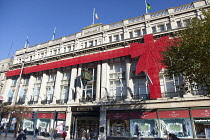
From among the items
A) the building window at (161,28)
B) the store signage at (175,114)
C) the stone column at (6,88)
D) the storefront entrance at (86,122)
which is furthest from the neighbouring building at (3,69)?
the building window at (161,28)

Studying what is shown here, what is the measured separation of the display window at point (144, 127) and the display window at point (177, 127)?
3.11ft

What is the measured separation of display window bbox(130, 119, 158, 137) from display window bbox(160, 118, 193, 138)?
37.3 inches

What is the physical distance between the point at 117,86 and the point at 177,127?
10178 mm

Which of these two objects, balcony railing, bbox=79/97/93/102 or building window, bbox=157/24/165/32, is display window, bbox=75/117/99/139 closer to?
balcony railing, bbox=79/97/93/102

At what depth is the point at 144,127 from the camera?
65.7 feet

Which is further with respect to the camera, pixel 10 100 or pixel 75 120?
pixel 10 100

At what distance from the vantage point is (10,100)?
33906mm

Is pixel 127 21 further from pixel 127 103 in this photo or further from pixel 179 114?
pixel 179 114

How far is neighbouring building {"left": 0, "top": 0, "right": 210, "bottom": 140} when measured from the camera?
62.5 ft

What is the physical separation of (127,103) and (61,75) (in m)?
15.3

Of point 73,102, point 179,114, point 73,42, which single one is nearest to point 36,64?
point 73,42

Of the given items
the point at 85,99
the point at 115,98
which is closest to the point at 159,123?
the point at 115,98

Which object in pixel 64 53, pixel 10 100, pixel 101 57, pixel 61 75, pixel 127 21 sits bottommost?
pixel 10 100

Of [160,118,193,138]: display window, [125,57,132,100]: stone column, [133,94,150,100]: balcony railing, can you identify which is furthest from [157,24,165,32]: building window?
[160,118,193,138]: display window
